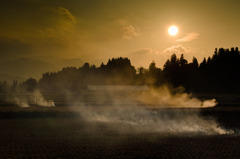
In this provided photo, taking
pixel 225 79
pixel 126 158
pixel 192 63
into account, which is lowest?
pixel 126 158

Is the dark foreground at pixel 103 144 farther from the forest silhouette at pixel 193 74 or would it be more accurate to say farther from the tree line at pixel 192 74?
the tree line at pixel 192 74

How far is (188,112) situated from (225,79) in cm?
5204

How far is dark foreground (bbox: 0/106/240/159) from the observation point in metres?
17.5

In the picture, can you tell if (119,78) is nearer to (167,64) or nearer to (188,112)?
(167,64)

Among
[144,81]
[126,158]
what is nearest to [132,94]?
[144,81]

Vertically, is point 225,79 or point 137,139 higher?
point 225,79

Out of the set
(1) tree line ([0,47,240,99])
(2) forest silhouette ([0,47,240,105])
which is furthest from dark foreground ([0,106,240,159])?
(1) tree line ([0,47,240,99])

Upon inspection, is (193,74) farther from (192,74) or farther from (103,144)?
(103,144)

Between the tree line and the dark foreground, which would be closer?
the dark foreground

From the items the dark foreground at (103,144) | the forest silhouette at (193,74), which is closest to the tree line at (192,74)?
the forest silhouette at (193,74)

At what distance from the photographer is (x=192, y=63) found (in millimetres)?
107312

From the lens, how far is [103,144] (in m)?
20.8

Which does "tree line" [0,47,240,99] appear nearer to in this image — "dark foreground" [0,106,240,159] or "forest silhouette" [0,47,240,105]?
"forest silhouette" [0,47,240,105]

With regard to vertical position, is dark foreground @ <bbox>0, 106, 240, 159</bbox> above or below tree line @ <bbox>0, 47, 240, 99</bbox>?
below
